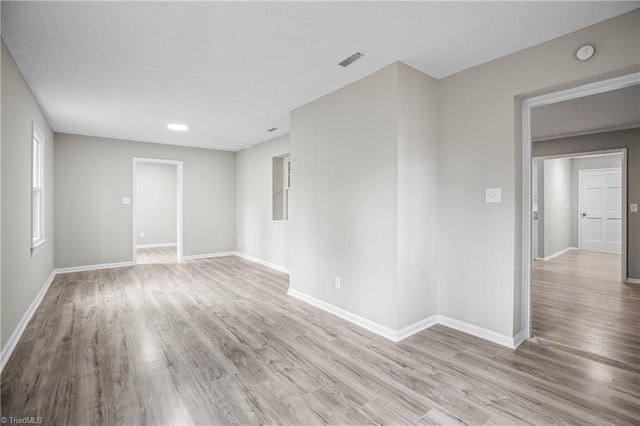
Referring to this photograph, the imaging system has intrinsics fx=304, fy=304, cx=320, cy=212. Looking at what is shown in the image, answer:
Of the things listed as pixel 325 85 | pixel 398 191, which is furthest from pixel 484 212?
pixel 325 85

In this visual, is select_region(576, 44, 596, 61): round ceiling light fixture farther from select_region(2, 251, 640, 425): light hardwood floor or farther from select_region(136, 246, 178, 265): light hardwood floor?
select_region(136, 246, 178, 265): light hardwood floor

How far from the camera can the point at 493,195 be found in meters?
2.76

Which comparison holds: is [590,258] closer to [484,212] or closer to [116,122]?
[484,212]

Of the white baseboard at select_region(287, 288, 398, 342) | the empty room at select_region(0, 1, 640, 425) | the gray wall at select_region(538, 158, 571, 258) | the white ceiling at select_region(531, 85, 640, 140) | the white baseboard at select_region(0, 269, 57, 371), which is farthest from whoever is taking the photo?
the gray wall at select_region(538, 158, 571, 258)

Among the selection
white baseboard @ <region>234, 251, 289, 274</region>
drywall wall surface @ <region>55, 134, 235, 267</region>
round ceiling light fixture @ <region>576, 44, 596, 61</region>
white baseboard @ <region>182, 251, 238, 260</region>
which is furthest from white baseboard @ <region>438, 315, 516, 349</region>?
drywall wall surface @ <region>55, 134, 235, 267</region>

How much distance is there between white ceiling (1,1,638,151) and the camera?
202 cm

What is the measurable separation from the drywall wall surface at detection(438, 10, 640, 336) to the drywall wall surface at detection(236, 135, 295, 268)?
3.11 meters

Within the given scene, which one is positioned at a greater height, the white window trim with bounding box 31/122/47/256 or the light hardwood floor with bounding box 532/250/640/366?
the white window trim with bounding box 31/122/47/256

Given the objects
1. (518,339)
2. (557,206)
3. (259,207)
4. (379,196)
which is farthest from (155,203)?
(557,206)

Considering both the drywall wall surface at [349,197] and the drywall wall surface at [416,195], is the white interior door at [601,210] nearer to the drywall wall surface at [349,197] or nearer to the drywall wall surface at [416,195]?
the drywall wall surface at [416,195]

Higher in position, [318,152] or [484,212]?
[318,152]

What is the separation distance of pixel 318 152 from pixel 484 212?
6.28ft

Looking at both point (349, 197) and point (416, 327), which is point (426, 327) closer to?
point (416, 327)

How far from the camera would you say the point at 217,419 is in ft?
5.71
